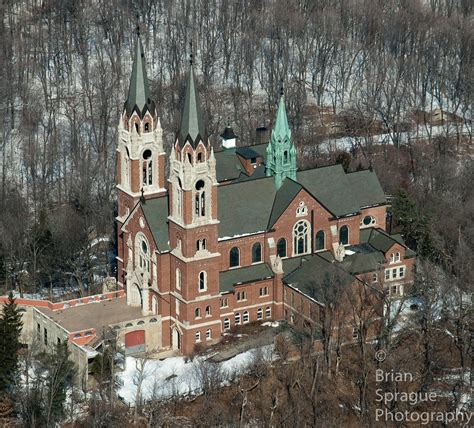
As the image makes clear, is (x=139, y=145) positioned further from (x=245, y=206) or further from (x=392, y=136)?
(x=392, y=136)

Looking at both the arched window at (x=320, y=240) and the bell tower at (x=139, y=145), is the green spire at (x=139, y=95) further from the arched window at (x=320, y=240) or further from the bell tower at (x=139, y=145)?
the arched window at (x=320, y=240)

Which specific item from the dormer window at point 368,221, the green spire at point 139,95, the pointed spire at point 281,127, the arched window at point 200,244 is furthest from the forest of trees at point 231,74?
the arched window at point 200,244

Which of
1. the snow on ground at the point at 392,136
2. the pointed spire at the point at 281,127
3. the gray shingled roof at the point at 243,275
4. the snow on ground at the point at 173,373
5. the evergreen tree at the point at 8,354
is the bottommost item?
the snow on ground at the point at 173,373

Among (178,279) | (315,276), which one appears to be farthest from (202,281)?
(315,276)

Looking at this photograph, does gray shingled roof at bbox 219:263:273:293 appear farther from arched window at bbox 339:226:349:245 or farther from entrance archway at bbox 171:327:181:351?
arched window at bbox 339:226:349:245

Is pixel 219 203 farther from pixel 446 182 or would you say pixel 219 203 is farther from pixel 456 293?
pixel 446 182

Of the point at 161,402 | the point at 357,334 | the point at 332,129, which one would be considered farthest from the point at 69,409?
the point at 332,129

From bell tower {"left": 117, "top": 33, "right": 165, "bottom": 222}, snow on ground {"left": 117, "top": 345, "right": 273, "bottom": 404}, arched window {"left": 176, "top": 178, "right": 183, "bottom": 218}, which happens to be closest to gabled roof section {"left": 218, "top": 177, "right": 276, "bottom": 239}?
arched window {"left": 176, "top": 178, "right": 183, "bottom": 218}
